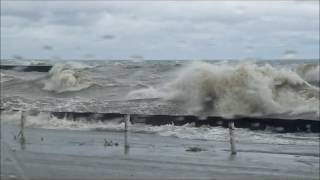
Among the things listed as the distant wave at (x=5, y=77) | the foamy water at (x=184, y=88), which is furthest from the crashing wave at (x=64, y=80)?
the distant wave at (x=5, y=77)

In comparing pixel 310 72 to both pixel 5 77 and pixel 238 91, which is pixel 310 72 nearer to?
pixel 238 91

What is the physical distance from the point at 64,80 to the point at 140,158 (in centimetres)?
1375

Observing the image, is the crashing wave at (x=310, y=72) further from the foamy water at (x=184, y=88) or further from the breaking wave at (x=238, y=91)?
the breaking wave at (x=238, y=91)

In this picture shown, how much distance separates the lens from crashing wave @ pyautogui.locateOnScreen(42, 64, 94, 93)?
74.7ft

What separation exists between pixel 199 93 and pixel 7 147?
55.9 feet

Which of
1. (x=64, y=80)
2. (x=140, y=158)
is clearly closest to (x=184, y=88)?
(x=64, y=80)

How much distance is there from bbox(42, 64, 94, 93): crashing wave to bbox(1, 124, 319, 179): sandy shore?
7388 millimetres

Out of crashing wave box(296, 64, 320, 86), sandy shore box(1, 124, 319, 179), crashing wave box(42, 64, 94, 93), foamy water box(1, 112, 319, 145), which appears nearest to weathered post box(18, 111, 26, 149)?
sandy shore box(1, 124, 319, 179)

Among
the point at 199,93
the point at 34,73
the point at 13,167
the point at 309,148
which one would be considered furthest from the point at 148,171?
the point at 199,93

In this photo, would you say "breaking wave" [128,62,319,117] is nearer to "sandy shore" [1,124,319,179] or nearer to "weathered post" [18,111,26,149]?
"sandy shore" [1,124,319,179]

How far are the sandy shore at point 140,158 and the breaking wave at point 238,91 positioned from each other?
8379mm

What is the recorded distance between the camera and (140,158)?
40.2ft

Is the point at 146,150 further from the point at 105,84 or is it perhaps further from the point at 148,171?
the point at 105,84

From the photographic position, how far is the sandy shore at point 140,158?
414 inches
